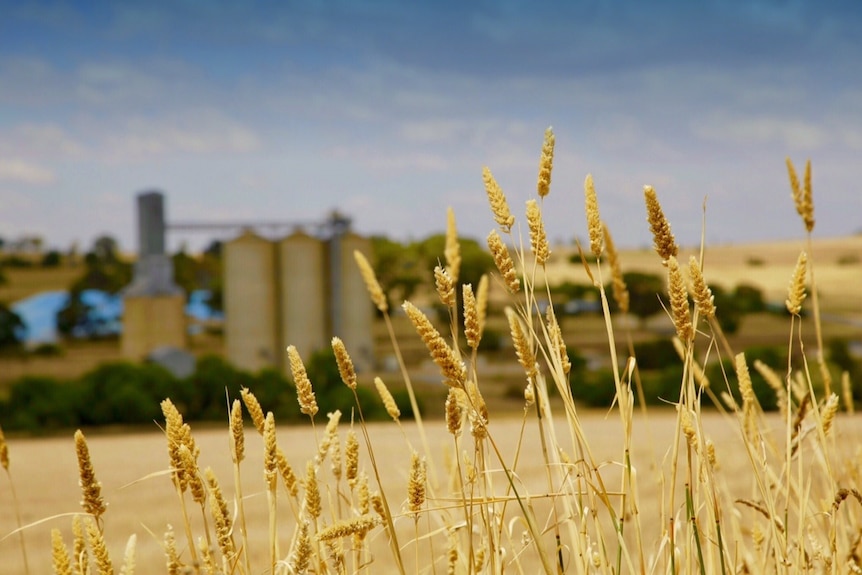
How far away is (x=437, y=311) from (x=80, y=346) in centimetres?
574

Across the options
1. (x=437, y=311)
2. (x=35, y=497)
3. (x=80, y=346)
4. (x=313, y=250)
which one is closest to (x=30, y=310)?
(x=80, y=346)

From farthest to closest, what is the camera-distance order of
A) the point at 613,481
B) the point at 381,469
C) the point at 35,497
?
1. the point at 381,469
2. the point at 35,497
3. the point at 613,481

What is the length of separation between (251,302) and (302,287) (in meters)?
0.77

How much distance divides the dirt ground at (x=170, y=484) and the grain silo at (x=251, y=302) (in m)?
4.81

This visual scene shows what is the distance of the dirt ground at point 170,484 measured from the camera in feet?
10.2

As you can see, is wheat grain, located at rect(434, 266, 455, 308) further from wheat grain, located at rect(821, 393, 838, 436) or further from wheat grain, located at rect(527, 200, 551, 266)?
wheat grain, located at rect(821, 393, 838, 436)

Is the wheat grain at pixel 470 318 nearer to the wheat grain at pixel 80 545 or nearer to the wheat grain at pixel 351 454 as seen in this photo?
the wheat grain at pixel 351 454

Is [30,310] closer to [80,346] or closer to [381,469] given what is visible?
[80,346]

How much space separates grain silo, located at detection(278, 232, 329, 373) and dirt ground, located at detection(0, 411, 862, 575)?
506 cm

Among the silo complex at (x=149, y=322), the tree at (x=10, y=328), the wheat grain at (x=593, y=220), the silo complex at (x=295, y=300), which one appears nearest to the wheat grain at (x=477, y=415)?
the wheat grain at (x=593, y=220)

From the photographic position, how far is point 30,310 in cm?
1402

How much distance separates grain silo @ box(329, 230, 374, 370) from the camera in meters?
12.8

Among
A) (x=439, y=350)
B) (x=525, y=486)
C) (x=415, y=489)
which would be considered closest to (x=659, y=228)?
(x=439, y=350)

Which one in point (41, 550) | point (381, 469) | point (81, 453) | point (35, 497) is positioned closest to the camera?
point (81, 453)
